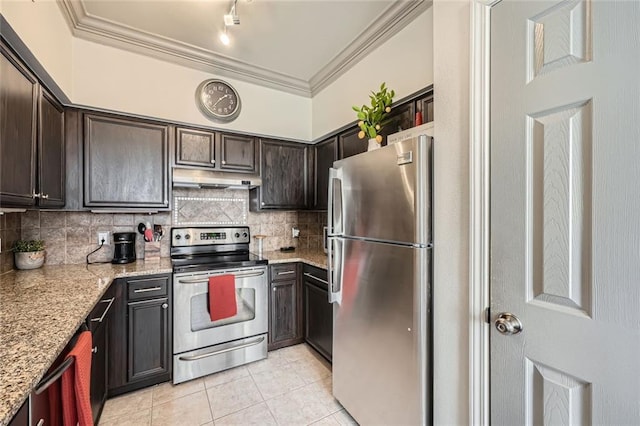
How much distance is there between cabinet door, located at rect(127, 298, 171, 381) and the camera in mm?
2098

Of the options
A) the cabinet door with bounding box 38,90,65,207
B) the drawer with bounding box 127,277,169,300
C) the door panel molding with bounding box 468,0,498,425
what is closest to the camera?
the door panel molding with bounding box 468,0,498,425

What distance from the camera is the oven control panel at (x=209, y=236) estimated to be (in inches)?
108

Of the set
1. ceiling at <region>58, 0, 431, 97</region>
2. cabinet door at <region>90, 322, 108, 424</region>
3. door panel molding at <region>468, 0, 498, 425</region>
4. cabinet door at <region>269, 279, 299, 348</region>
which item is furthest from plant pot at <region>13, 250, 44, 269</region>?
door panel molding at <region>468, 0, 498, 425</region>

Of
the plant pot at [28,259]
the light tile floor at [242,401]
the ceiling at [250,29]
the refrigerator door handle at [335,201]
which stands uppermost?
the ceiling at [250,29]

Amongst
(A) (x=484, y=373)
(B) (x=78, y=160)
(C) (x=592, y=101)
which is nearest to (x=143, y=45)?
(B) (x=78, y=160)

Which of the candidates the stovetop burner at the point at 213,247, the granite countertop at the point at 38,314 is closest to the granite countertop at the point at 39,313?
the granite countertop at the point at 38,314

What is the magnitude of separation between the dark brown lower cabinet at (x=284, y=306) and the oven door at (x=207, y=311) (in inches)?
4.2

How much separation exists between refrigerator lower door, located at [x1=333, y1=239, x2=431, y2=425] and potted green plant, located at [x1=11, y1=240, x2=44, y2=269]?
2246 millimetres

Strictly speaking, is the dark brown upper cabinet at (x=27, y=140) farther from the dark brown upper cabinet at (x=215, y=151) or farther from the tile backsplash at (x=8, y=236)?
the dark brown upper cabinet at (x=215, y=151)

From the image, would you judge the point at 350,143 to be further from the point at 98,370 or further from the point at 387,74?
the point at 98,370

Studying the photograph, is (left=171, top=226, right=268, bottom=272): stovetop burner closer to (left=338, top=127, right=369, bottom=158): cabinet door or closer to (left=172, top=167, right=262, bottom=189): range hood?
(left=172, top=167, right=262, bottom=189): range hood

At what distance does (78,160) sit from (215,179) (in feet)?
3.31

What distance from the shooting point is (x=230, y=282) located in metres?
2.38

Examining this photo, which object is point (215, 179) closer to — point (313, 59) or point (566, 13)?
point (313, 59)
